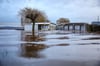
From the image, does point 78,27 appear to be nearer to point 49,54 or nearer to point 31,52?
point 31,52

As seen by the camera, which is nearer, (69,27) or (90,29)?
(90,29)

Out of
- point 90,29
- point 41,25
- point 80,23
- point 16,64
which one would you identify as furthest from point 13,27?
point 16,64

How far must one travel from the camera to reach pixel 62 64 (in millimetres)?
7254

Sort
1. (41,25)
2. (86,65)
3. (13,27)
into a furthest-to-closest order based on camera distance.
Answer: (13,27), (41,25), (86,65)

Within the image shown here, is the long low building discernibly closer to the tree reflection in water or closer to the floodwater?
the floodwater

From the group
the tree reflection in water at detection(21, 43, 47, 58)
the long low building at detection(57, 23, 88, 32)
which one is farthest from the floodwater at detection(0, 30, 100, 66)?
the long low building at detection(57, 23, 88, 32)

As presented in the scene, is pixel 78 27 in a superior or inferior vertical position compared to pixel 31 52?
superior

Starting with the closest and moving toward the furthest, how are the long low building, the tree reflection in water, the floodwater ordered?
the floodwater < the tree reflection in water < the long low building

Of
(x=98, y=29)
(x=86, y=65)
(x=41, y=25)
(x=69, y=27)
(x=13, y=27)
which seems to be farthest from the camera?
(x=13, y=27)

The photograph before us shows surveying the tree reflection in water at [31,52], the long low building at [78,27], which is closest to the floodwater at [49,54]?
the tree reflection in water at [31,52]

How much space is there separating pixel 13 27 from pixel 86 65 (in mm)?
62230

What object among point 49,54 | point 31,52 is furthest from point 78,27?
point 49,54

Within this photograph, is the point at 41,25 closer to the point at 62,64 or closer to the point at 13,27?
the point at 13,27

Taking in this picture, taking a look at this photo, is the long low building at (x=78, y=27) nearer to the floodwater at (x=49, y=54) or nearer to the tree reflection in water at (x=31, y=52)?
the floodwater at (x=49, y=54)
